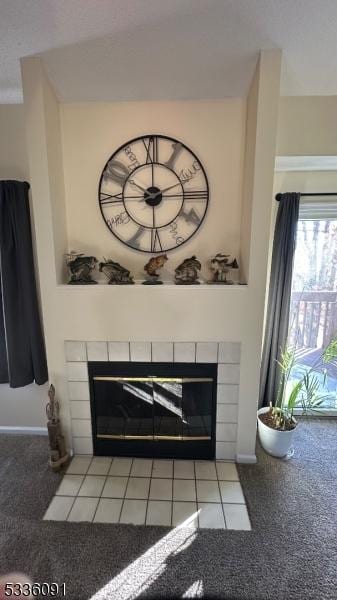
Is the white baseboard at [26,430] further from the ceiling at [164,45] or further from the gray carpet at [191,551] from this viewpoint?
the ceiling at [164,45]

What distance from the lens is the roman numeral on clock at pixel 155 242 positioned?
2.03m

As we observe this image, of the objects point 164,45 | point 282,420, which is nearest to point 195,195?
point 164,45

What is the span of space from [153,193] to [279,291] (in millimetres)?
1237

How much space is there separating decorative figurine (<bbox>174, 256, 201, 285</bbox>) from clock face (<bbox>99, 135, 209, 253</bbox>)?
193 mm

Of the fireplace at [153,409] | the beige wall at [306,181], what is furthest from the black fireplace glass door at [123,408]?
the beige wall at [306,181]

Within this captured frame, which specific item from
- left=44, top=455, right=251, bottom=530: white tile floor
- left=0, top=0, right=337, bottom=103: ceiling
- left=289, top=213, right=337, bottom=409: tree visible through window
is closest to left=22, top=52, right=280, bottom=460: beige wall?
left=0, top=0, right=337, bottom=103: ceiling

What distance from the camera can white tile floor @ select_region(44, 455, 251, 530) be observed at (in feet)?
5.38

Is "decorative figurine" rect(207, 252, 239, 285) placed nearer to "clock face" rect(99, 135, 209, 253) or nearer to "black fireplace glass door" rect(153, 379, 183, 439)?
"clock face" rect(99, 135, 209, 253)

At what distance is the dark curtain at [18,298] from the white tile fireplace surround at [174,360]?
1.20 feet

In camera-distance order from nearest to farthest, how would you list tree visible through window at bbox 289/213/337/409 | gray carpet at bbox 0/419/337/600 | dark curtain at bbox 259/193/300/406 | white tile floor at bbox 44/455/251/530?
gray carpet at bbox 0/419/337/600, white tile floor at bbox 44/455/251/530, dark curtain at bbox 259/193/300/406, tree visible through window at bbox 289/213/337/409

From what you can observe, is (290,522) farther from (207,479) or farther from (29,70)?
(29,70)

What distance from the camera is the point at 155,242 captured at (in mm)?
2043

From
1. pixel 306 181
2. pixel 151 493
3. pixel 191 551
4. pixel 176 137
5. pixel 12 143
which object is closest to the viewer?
pixel 191 551

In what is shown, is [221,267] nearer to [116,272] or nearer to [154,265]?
[154,265]
